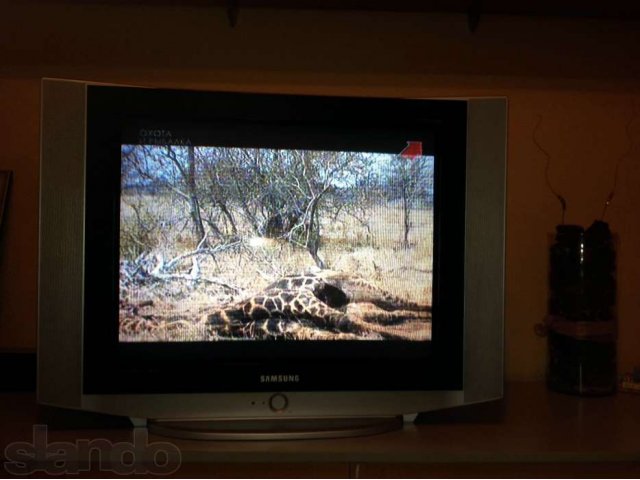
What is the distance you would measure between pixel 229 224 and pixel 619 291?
1.14 meters

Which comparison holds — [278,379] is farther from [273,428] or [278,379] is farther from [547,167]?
[547,167]

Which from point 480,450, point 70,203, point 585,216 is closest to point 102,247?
point 70,203

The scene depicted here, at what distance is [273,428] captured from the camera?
4.26ft

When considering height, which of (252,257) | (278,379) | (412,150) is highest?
(412,150)

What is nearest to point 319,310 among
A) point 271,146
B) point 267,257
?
point 267,257

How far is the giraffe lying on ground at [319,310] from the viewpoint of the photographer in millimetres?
1324
